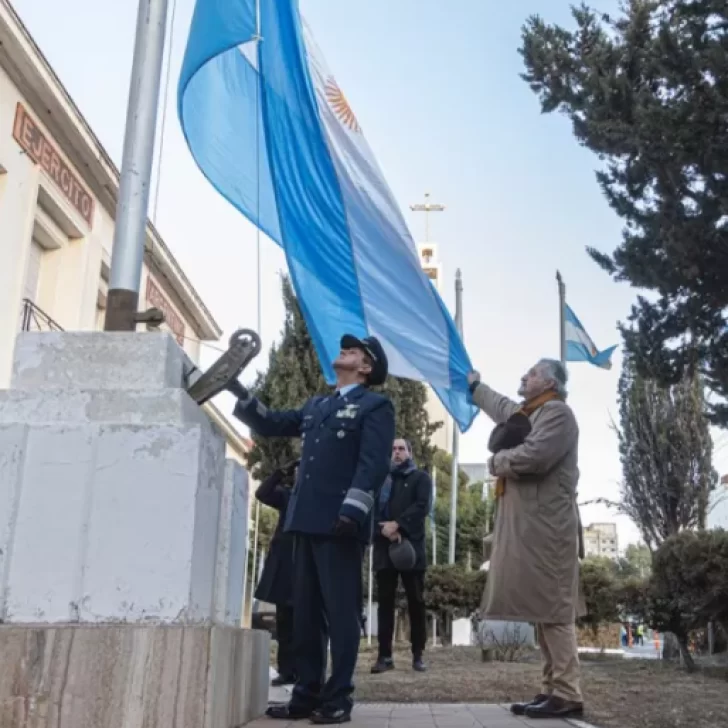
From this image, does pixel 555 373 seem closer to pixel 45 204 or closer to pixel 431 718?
pixel 431 718

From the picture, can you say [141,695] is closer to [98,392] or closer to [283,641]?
[98,392]

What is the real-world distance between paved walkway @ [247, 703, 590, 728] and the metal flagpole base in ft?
4.81

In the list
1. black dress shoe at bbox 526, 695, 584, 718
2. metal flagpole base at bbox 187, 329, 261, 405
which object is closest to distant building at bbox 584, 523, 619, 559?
black dress shoe at bbox 526, 695, 584, 718

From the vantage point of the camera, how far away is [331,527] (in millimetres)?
4184

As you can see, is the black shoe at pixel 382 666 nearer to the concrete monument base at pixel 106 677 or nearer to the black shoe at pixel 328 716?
the black shoe at pixel 328 716

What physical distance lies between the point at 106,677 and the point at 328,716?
133cm

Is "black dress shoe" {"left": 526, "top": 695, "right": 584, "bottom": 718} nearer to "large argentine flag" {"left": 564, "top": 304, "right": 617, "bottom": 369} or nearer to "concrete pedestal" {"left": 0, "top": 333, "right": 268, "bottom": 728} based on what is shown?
"concrete pedestal" {"left": 0, "top": 333, "right": 268, "bottom": 728}

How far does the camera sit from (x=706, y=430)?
2398 centimetres

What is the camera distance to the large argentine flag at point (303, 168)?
4949mm

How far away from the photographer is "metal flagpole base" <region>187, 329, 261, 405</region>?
150 inches

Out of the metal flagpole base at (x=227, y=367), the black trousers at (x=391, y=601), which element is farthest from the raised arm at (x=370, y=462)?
the black trousers at (x=391, y=601)

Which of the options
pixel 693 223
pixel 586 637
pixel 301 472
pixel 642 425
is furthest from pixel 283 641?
pixel 642 425

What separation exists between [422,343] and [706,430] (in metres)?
20.3

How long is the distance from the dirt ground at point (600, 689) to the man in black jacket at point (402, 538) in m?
0.29
